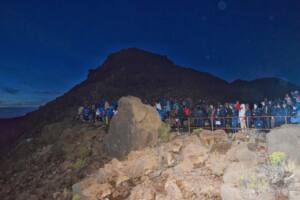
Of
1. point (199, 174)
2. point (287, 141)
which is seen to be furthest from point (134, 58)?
point (287, 141)

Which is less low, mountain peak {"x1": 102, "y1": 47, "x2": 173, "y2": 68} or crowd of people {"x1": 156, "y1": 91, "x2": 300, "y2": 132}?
mountain peak {"x1": 102, "y1": 47, "x2": 173, "y2": 68}

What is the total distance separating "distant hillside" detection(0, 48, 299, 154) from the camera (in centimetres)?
5462

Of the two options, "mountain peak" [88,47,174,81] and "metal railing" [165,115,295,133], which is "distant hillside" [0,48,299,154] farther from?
"metal railing" [165,115,295,133]

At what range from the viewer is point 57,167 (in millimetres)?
16703

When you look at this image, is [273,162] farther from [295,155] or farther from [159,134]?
[159,134]

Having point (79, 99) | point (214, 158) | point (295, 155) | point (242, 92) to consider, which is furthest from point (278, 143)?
point (242, 92)

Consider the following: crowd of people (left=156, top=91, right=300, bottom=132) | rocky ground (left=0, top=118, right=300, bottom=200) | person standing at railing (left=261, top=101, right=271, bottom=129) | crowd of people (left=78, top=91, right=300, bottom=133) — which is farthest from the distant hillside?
person standing at railing (left=261, top=101, right=271, bottom=129)

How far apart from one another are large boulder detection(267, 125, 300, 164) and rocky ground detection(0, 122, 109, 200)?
9900 millimetres

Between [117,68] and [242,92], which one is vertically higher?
[117,68]

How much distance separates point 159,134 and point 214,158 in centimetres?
406

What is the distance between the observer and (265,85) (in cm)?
7669

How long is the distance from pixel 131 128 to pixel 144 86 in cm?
5072

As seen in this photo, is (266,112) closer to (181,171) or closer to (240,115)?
(240,115)

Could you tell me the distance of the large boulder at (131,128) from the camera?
41.4ft
